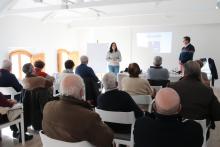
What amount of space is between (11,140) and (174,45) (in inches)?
267

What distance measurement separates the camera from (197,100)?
7.80 feet

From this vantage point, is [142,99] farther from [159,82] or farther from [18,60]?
[18,60]

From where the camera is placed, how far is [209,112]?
7.91 ft

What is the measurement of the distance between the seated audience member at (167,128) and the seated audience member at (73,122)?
0.99ft

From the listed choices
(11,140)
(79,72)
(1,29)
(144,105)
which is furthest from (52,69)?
(144,105)

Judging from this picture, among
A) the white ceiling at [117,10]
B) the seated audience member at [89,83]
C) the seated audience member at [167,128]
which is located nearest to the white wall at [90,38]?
the white ceiling at [117,10]

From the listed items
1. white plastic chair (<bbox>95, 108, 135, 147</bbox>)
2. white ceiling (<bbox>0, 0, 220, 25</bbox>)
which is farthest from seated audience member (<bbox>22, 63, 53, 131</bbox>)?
white ceiling (<bbox>0, 0, 220, 25</bbox>)

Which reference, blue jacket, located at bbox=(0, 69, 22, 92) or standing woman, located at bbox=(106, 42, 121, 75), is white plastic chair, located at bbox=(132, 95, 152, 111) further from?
standing woman, located at bbox=(106, 42, 121, 75)

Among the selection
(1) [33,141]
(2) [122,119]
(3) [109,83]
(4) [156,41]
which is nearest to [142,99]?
(3) [109,83]

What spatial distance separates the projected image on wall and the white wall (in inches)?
5.9

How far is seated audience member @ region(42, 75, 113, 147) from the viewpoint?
5.60ft

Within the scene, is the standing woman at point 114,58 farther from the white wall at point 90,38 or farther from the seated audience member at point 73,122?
the seated audience member at point 73,122

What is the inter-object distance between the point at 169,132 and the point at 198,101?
1031mm

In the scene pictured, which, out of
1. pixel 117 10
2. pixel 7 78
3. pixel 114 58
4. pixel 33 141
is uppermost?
pixel 117 10
